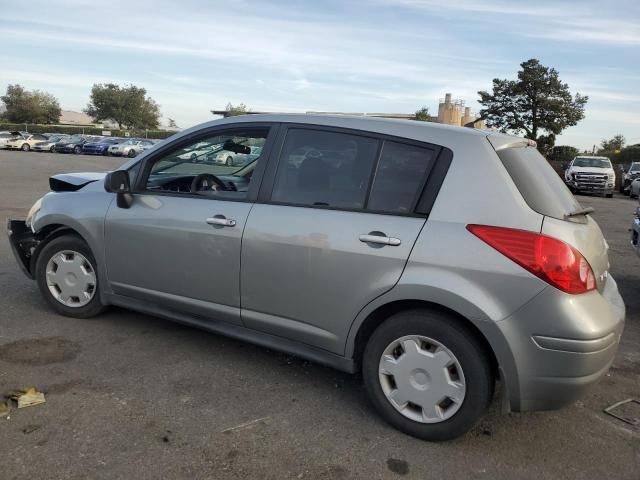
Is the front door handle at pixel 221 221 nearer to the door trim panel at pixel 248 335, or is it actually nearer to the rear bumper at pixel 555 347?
the door trim panel at pixel 248 335

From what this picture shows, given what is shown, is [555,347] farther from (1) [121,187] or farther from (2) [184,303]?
(1) [121,187]

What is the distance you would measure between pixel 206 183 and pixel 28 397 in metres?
1.73

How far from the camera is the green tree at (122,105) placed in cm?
7962

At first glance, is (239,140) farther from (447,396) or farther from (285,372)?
(447,396)

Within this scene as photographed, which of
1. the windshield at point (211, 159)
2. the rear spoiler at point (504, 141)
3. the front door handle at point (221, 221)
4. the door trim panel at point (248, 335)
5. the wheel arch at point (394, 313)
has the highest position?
the rear spoiler at point (504, 141)

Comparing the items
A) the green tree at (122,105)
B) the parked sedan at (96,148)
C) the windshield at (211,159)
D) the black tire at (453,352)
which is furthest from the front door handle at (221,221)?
the green tree at (122,105)

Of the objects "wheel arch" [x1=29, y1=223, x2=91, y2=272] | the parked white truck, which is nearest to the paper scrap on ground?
"wheel arch" [x1=29, y1=223, x2=91, y2=272]

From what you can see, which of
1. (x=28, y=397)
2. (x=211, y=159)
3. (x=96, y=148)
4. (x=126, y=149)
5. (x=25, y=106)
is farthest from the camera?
(x=25, y=106)

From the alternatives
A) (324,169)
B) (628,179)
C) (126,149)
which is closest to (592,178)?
(628,179)

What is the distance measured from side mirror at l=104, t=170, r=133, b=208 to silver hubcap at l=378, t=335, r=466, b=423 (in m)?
2.20

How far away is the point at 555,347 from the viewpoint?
2674 millimetres

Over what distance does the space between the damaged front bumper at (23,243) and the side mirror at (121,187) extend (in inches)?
47.7

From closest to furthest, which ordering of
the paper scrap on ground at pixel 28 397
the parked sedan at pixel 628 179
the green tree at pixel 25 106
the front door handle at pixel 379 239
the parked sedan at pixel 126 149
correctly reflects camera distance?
the front door handle at pixel 379 239 → the paper scrap on ground at pixel 28 397 → the parked sedan at pixel 628 179 → the parked sedan at pixel 126 149 → the green tree at pixel 25 106

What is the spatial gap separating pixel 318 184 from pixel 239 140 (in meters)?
0.83
